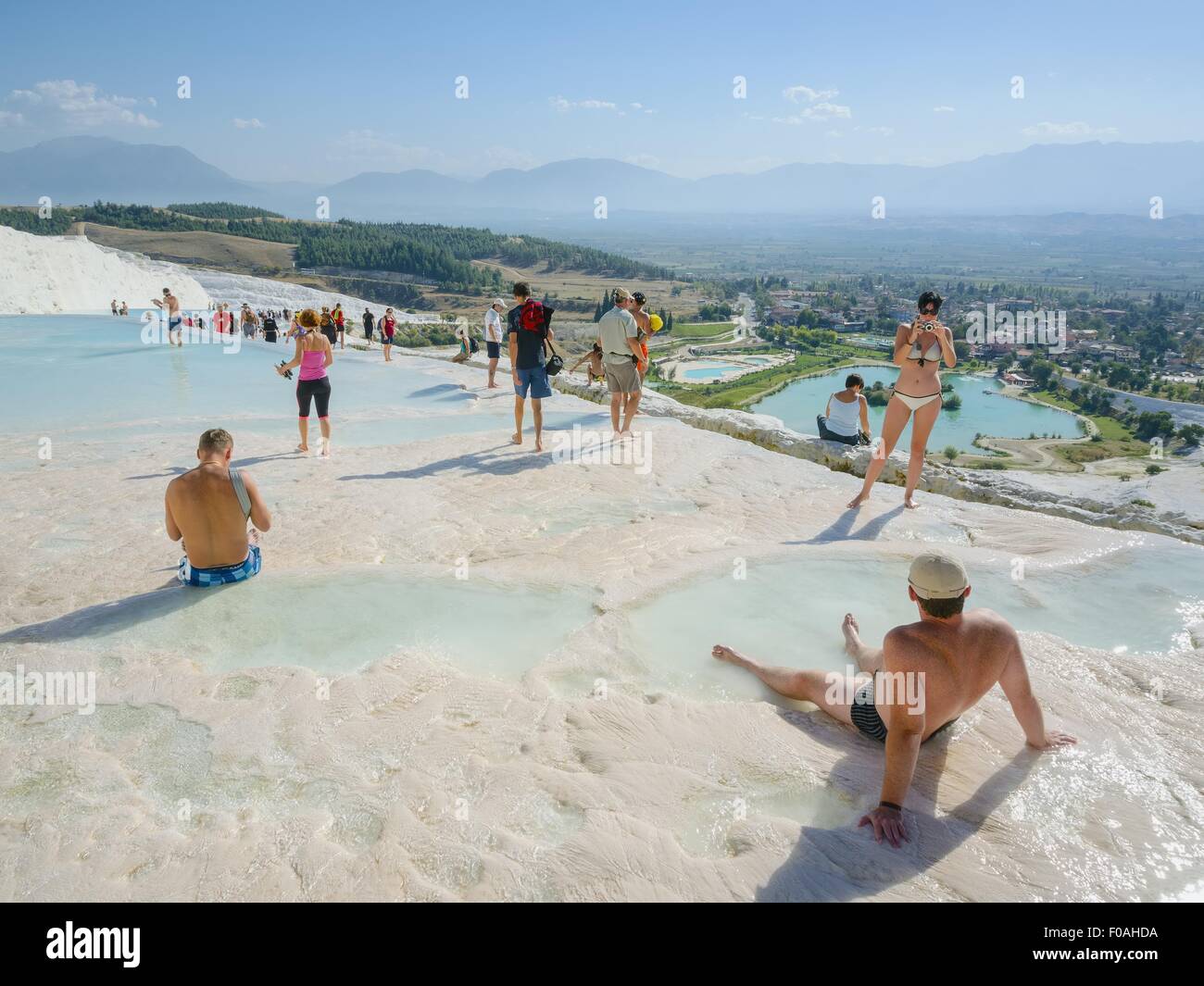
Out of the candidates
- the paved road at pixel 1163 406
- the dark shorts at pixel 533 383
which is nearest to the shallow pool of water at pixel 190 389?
the dark shorts at pixel 533 383

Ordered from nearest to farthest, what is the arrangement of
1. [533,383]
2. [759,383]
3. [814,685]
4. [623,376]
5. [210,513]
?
1. [814,685]
2. [210,513]
3. [533,383]
4. [623,376]
5. [759,383]

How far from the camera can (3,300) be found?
30.0 m

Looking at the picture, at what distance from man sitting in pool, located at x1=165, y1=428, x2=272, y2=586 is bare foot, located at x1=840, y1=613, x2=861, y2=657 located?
13.7 feet

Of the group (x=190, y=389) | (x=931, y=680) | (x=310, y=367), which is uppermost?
(x=310, y=367)

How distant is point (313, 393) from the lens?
29.3 ft

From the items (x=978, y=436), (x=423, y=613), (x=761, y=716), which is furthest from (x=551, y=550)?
(x=978, y=436)

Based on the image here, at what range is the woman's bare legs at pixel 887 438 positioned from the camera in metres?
7.73

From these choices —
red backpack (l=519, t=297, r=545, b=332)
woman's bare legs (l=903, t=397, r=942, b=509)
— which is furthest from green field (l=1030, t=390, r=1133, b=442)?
red backpack (l=519, t=297, r=545, b=332)

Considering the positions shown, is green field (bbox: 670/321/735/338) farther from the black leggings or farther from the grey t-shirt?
the black leggings

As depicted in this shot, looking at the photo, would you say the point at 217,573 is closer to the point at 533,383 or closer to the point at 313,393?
the point at 313,393

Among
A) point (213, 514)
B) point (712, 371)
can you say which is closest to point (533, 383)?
point (213, 514)

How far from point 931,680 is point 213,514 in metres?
4.69

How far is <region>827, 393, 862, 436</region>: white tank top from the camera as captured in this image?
35.2 ft

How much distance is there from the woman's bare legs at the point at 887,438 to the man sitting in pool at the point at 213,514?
229 inches
